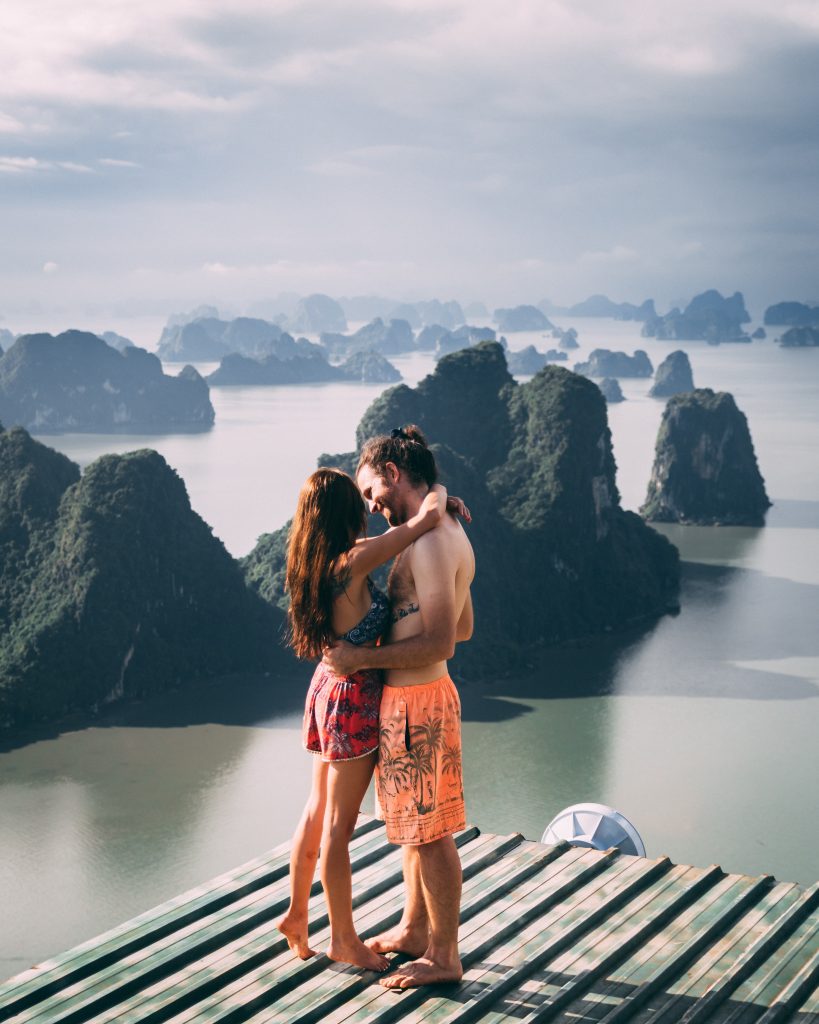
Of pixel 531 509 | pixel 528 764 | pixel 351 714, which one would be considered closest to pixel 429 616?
pixel 351 714

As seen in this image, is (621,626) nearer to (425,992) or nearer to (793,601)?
(793,601)

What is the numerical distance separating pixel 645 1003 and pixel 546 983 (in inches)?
11.8

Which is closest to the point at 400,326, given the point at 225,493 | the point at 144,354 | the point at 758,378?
the point at 758,378

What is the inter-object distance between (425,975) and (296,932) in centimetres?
45

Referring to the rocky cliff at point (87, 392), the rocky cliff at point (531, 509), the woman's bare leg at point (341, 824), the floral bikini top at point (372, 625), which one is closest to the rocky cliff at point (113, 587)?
the rocky cliff at point (531, 509)

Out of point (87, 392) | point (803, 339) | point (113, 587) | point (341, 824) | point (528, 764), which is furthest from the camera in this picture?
point (803, 339)

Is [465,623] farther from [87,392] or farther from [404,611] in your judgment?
[87,392]

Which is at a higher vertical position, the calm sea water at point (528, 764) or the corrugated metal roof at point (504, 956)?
the corrugated metal roof at point (504, 956)

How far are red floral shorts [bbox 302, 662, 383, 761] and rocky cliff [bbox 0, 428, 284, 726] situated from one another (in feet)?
66.6

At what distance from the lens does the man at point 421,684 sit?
3805mm

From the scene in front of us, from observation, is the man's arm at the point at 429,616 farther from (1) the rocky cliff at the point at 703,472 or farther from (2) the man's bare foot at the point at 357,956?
(1) the rocky cliff at the point at 703,472

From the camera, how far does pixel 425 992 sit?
400 cm

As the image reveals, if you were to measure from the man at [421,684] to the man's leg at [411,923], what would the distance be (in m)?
0.13

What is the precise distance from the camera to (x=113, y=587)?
1016 inches
